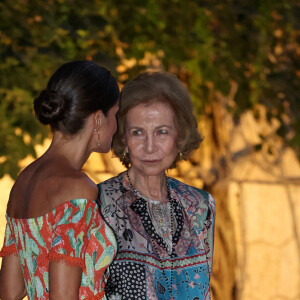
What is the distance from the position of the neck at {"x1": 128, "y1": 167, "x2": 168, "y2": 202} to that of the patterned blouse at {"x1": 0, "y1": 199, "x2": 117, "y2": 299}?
48 centimetres

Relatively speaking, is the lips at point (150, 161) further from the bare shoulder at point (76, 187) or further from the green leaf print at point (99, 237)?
the bare shoulder at point (76, 187)

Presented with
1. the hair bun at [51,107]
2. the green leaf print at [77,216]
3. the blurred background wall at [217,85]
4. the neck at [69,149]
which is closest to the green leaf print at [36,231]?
the green leaf print at [77,216]

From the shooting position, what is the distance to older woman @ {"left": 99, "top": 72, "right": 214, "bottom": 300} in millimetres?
3055

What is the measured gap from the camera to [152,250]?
122 inches

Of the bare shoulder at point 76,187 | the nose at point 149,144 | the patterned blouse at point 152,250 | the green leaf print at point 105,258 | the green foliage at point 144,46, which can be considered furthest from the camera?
the green foliage at point 144,46

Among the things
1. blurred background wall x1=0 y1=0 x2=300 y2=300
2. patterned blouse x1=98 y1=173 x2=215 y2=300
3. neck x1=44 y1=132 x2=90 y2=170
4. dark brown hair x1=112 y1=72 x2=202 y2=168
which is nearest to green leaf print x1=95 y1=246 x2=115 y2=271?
patterned blouse x1=98 y1=173 x2=215 y2=300

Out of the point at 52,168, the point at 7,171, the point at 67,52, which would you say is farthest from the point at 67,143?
the point at 67,52

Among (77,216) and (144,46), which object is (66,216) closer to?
(77,216)

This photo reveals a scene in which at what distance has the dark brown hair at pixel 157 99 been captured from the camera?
321cm

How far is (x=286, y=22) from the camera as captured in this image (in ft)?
18.2

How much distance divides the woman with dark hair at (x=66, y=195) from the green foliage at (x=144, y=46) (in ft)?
4.72

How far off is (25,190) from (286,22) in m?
3.53

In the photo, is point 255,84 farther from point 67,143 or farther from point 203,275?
point 67,143

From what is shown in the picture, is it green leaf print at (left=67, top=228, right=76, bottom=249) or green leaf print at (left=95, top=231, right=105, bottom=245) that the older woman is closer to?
green leaf print at (left=95, top=231, right=105, bottom=245)
